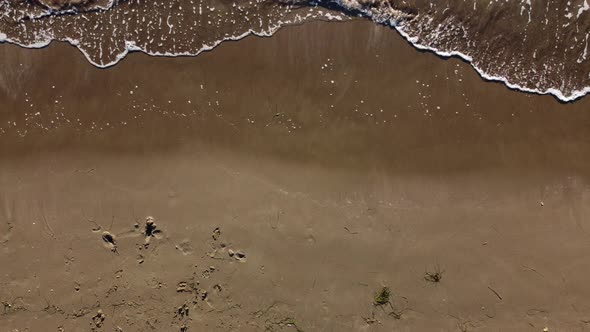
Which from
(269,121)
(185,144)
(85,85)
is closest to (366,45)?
(269,121)

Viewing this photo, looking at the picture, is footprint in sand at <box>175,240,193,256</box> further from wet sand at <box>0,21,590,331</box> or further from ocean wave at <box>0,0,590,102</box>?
ocean wave at <box>0,0,590,102</box>

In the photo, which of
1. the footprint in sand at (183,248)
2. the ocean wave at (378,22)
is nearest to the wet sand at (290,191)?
the footprint in sand at (183,248)

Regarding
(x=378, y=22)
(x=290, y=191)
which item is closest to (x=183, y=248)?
(x=290, y=191)

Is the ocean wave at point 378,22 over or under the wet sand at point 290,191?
over

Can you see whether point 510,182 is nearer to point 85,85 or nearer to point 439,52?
point 439,52

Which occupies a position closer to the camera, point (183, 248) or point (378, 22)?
point (378, 22)

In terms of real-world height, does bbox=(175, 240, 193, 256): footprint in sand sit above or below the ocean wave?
below

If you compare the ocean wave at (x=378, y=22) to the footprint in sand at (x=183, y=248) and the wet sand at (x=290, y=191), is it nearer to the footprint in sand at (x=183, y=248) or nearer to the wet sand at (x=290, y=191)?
the wet sand at (x=290, y=191)

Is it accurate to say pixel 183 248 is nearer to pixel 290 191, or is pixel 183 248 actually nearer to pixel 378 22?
pixel 290 191

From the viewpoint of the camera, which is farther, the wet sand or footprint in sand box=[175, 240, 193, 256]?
footprint in sand box=[175, 240, 193, 256]

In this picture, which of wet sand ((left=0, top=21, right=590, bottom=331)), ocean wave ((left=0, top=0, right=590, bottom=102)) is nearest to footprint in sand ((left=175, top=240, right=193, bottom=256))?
wet sand ((left=0, top=21, right=590, bottom=331))
